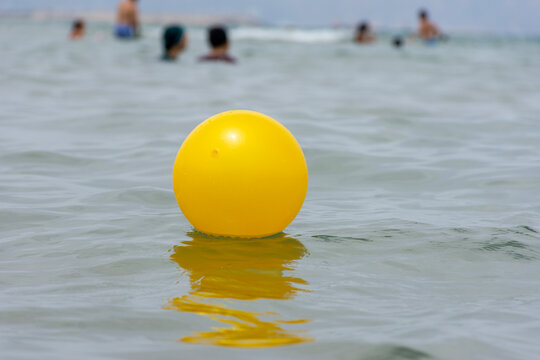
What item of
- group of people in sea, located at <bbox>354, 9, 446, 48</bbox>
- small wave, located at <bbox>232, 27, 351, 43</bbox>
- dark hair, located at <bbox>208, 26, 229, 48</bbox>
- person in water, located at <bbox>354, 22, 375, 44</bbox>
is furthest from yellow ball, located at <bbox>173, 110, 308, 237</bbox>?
small wave, located at <bbox>232, 27, 351, 43</bbox>

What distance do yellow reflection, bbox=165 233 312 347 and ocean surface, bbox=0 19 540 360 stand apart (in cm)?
1

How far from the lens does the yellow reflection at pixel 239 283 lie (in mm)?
2924

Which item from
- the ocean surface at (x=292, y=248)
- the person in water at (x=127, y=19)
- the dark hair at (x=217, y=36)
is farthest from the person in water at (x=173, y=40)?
the ocean surface at (x=292, y=248)

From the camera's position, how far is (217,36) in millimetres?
15727

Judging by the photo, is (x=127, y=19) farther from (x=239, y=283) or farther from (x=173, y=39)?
(x=239, y=283)

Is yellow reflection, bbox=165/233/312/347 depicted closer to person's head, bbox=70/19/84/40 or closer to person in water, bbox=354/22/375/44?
person's head, bbox=70/19/84/40

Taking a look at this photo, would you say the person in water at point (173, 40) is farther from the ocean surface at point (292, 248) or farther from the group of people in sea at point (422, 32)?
the group of people in sea at point (422, 32)

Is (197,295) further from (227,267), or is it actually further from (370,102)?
(370,102)

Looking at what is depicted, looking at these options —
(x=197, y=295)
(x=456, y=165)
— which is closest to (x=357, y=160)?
(x=456, y=165)

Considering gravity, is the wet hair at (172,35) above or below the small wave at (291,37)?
above

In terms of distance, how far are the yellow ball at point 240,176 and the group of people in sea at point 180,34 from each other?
11.6m

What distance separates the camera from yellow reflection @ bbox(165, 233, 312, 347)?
2924mm

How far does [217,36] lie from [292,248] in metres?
12.0

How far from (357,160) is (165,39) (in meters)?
11.5
